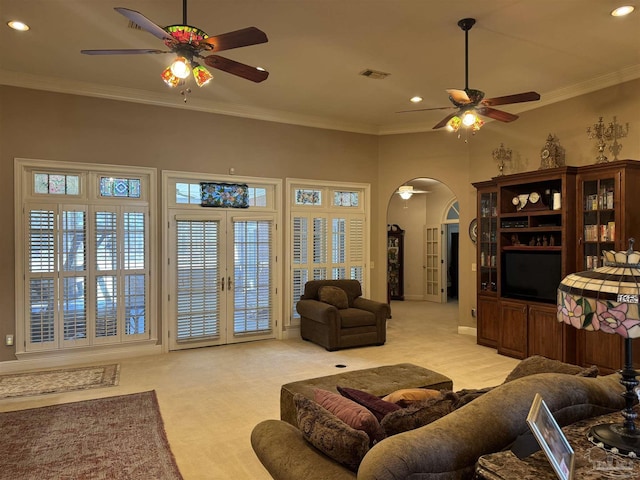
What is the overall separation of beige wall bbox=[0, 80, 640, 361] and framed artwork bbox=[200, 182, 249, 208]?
8.7 inches

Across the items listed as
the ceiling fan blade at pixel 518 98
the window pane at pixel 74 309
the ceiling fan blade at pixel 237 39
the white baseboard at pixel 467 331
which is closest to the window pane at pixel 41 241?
the window pane at pixel 74 309

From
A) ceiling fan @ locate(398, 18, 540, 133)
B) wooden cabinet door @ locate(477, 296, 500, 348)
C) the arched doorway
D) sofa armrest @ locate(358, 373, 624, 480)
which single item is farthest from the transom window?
the arched doorway

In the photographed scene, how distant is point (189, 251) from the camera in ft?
20.0

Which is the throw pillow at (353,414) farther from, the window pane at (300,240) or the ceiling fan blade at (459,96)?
the window pane at (300,240)

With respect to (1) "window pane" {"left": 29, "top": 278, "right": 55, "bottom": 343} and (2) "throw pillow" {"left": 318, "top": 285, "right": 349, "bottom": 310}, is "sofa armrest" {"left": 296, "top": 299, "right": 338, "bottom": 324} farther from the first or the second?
(1) "window pane" {"left": 29, "top": 278, "right": 55, "bottom": 343}

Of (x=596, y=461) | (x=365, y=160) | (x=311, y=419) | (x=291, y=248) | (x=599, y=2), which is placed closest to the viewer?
(x=596, y=461)

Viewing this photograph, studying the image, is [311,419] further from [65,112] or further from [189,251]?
[65,112]

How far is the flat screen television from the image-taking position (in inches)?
209

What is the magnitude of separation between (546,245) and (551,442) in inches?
191

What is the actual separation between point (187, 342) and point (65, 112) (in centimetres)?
339

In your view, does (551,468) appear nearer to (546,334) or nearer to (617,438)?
(617,438)

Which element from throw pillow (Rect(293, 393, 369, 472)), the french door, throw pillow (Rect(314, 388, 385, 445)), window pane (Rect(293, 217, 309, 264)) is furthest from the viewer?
window pane (Rect(293, 217, 309, 264))

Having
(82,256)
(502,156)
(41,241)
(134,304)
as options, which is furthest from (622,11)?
(41,241)

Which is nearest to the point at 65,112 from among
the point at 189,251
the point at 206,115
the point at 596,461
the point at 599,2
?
the point at 206,115
